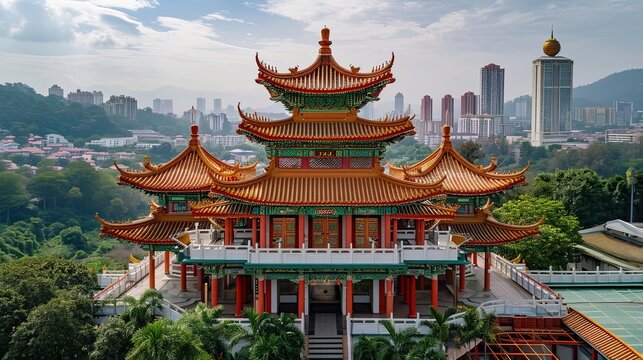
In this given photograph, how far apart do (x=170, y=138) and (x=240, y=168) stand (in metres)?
180

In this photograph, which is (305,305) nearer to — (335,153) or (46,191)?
(335,153)

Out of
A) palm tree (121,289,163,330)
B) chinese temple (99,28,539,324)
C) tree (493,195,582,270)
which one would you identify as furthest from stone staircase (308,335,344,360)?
tree (493,195,582,270)

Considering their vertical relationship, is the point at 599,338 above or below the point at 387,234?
below

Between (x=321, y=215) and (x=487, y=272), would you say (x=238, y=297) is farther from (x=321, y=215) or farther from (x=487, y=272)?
(x=487, y=272)

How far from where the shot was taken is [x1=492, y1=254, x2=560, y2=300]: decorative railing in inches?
789

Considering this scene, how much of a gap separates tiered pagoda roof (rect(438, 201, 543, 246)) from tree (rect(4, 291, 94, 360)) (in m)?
13.8

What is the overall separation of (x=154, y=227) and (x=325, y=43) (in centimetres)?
1011

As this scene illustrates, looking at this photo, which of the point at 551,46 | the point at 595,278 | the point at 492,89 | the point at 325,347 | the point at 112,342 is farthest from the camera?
the point at 492,89

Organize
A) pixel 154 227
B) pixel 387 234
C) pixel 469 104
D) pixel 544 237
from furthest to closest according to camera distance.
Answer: pixel 469 104 < pixel 544 237 < pixel 154 227 < pixel 387 234

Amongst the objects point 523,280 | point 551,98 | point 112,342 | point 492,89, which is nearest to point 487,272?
point 523,280

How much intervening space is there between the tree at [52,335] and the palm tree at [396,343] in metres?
9.27

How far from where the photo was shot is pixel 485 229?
70.2ft

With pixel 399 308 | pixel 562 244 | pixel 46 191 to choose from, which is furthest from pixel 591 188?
pixel 46 191

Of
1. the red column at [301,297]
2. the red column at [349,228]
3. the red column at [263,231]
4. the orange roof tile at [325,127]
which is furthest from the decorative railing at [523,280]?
the red column at [263,231]
